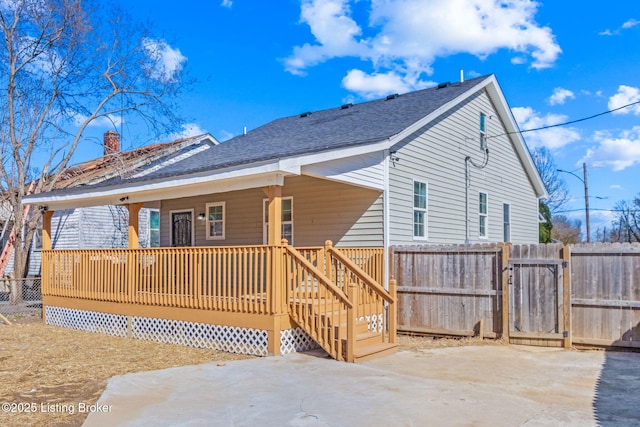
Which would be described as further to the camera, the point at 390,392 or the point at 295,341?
the point at 295,341

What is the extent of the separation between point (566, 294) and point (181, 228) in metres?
10.4

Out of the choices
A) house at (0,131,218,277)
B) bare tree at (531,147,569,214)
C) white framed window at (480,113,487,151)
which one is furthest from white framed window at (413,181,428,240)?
bare tree at (531,147,569,214)

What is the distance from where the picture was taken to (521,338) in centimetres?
911

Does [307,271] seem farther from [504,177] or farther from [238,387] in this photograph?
[504,177]

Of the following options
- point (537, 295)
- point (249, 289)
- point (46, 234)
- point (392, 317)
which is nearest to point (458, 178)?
point (537, 295)

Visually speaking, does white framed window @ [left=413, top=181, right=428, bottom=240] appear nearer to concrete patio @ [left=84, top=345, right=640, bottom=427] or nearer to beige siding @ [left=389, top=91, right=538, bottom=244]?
beige siding @ [left=389, top=91, right=538, bottom=244]

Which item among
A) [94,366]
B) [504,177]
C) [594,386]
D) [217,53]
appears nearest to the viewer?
[594,386]

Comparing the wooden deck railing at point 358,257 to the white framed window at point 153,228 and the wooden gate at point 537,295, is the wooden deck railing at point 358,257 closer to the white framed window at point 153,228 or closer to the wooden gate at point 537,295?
the wooden gate at point 537,295

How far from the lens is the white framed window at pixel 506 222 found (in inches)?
601

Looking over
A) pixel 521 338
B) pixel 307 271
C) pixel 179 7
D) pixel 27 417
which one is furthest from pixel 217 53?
pixel 27 417

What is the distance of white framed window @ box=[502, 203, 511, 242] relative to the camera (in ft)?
50.1

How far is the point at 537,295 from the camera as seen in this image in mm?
9016

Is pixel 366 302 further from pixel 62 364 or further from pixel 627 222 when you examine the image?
pixel 627 222

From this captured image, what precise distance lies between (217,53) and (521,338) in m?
17.4
